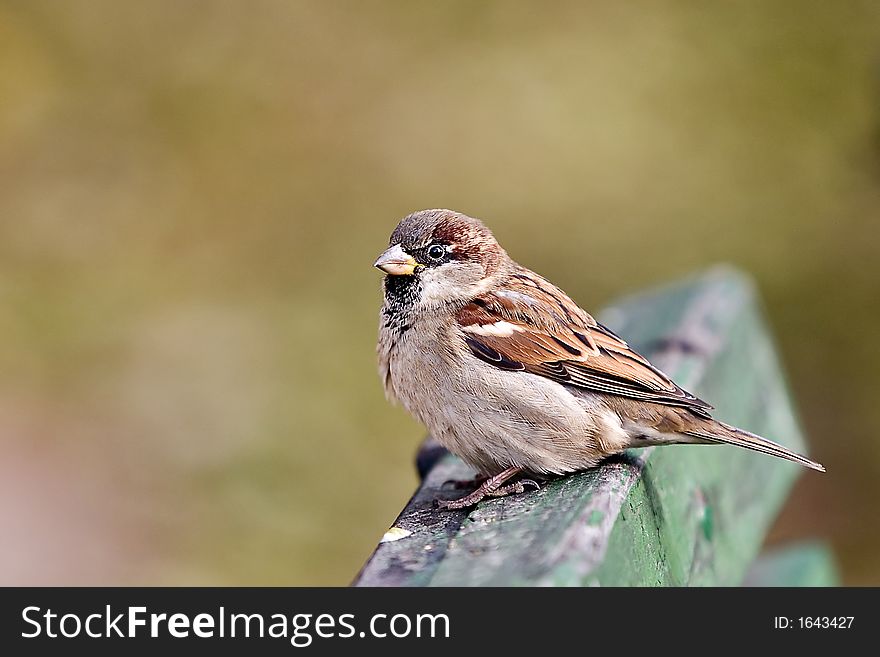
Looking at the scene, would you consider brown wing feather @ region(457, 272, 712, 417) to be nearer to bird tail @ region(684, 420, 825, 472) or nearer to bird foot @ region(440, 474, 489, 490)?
bird tail @ region(684, 420, 825, 472)

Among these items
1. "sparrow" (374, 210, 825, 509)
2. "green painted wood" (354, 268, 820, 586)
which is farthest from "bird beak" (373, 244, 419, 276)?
"green painted wood" (354, 268, 820, 586)

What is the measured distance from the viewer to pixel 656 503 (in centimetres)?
199

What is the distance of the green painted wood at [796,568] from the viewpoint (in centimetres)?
307

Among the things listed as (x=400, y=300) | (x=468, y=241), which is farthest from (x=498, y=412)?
(x=468, y=241)

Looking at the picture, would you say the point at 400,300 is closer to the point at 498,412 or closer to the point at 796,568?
the point at 498,412

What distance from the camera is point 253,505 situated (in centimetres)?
448

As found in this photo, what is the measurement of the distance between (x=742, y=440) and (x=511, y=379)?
1.67 ft

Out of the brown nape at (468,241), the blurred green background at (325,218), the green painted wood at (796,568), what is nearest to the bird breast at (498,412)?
the brown nape at (468,241)

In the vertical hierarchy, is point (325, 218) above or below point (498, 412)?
above

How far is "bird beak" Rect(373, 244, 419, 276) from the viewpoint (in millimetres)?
2637

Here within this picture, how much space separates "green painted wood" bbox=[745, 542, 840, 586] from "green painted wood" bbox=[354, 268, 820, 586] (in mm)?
240

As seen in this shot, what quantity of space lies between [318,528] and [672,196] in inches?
97.6
